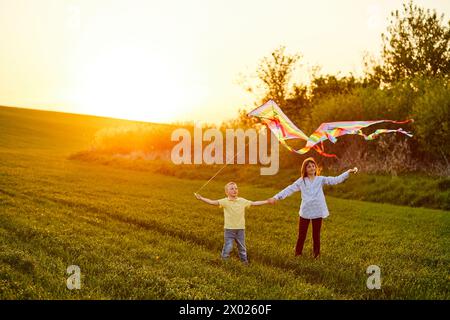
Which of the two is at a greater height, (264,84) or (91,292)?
(264,84)

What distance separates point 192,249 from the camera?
1081cm

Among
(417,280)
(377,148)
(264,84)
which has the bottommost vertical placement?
(417,280)

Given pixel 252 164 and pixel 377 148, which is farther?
pixel 252 164

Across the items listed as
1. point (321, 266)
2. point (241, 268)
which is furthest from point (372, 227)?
point (241, 268)

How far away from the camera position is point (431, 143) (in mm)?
25219

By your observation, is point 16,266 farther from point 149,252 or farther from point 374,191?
point 374,191
